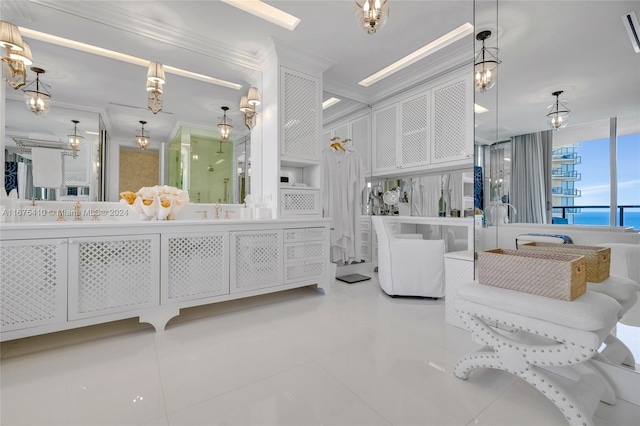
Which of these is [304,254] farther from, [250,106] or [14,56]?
[14,56]

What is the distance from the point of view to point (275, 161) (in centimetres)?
288

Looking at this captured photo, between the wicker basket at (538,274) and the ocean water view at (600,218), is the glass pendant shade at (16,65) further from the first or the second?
the ocean water view at (600,218)

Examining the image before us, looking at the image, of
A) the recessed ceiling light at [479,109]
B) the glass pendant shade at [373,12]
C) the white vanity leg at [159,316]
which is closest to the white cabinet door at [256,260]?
the white vanity leg at [159,316]

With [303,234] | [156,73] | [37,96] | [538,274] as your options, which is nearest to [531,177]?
[538,274]

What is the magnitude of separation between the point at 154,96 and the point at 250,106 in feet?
3.06

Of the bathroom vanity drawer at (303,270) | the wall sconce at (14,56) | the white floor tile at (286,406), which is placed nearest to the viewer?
the white floor tile at (286,406)

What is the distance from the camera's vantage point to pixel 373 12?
1.65m

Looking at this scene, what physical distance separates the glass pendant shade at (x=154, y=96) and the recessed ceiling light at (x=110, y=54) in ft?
0.67

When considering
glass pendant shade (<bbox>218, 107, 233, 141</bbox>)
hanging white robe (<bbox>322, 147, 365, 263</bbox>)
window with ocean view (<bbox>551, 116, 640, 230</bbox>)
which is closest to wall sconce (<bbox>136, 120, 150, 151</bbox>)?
glass pendant shade (<bbox>218, 107, 233, 141</bbox>)

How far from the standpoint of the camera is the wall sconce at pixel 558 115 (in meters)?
1.62

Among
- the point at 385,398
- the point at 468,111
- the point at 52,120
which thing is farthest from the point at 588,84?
the point at 52,120

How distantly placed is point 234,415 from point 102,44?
3.09 meters

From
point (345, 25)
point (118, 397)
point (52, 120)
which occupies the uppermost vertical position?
point (345, 25)

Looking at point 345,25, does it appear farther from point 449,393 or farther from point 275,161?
point 449,393
